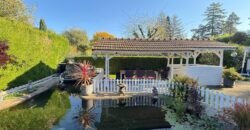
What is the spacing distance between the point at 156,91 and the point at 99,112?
3.75 metres

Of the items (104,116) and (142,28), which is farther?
(142,28)

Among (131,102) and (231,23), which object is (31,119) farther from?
(231,23)

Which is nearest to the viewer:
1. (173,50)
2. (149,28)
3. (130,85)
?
(130,85)

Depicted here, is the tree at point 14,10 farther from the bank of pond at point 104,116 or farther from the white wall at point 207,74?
the white wall at point 207,74

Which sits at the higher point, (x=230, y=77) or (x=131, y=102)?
(x=230, y=77)

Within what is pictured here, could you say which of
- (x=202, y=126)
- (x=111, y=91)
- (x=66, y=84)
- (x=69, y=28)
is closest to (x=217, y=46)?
(x=111, y=91)

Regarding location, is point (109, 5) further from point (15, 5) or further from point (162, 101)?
point (162, 101)

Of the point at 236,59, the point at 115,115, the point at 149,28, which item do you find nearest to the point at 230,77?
the point at 115,115

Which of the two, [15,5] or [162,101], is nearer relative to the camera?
[162,101]

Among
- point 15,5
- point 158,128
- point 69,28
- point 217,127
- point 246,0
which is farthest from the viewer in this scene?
point 69,28

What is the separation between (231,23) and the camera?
5809 cm

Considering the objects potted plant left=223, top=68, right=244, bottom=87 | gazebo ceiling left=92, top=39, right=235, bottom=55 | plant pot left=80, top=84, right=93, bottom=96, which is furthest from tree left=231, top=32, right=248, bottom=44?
plant pot left=80, top=84, right=93, bottom=96

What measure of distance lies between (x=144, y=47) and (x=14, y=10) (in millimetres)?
18419

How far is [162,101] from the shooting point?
1193cm
